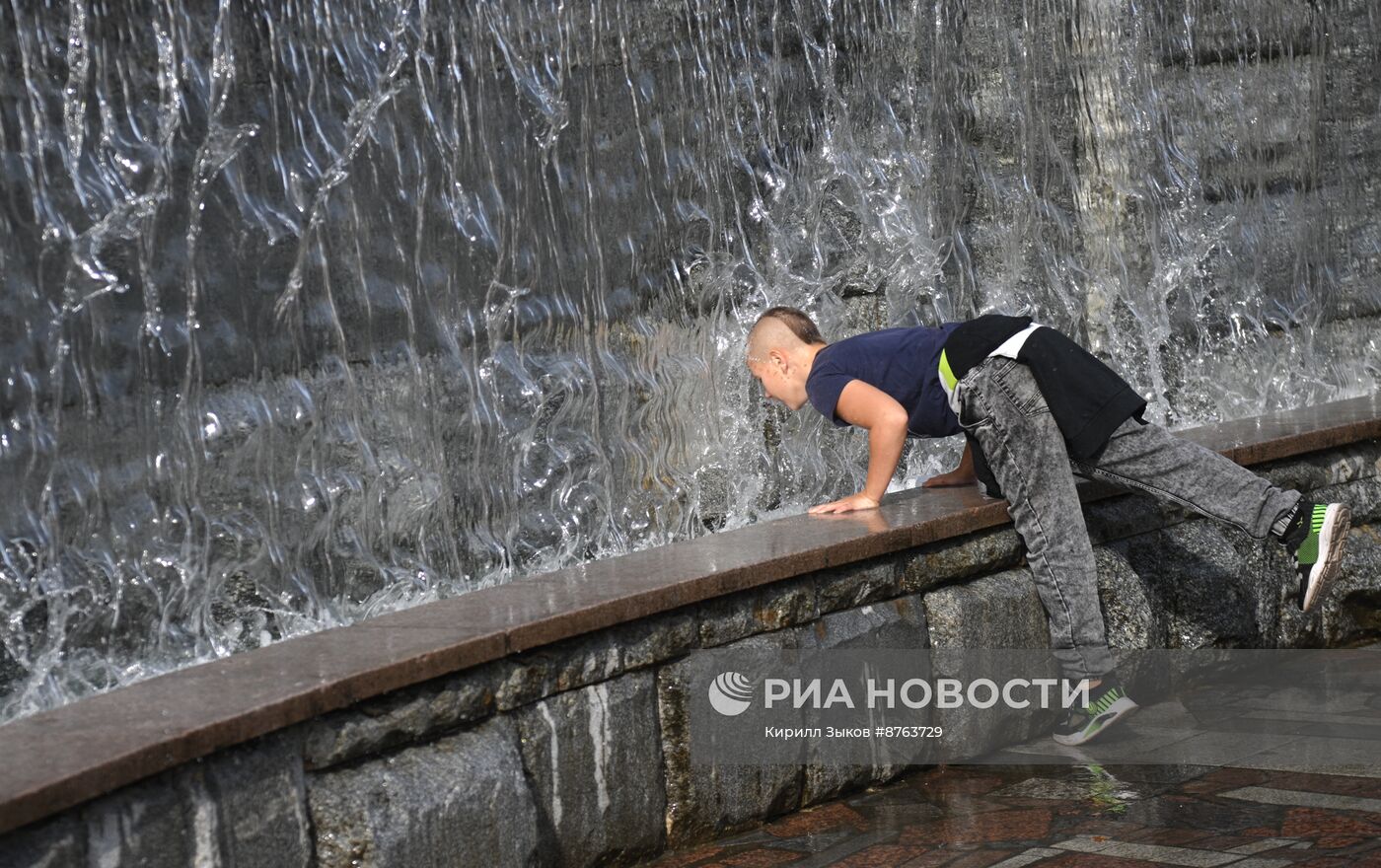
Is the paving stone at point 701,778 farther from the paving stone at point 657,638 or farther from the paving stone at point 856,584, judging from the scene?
the paving stone at point 856,584

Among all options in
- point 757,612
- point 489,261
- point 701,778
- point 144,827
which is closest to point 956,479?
point 757,612

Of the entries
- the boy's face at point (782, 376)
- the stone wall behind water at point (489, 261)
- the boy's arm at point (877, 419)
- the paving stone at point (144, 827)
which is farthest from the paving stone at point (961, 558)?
the paving stone at point (144, 827)

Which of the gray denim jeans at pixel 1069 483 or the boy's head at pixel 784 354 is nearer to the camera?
the gray denim jeans at pixel 1069 483

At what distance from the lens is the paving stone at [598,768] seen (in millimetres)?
3309

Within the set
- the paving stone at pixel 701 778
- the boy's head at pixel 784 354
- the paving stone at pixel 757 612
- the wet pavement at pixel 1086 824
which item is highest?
the boy's head at pixel 784 354

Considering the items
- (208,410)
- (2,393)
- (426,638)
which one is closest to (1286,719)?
(426,638)

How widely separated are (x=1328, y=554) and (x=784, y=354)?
160cm

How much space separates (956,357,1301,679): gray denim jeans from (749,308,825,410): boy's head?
1.63 ft

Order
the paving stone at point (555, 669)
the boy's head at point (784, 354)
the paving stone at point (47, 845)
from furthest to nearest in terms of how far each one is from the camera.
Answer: the boy's head at point (784, 354)
the paving stone at point (555, 669)
the paving stone at point (47, 845)

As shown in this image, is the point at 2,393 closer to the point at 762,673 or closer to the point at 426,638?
the point at 426,638

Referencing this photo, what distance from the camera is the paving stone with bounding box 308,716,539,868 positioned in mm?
2936

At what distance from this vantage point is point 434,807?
3049mm

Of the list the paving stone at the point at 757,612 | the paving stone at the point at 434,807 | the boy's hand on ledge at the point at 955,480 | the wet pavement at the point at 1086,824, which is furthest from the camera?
the boy's hand on ledge at the point at 955,480

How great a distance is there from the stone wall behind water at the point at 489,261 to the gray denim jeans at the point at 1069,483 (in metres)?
1.95
